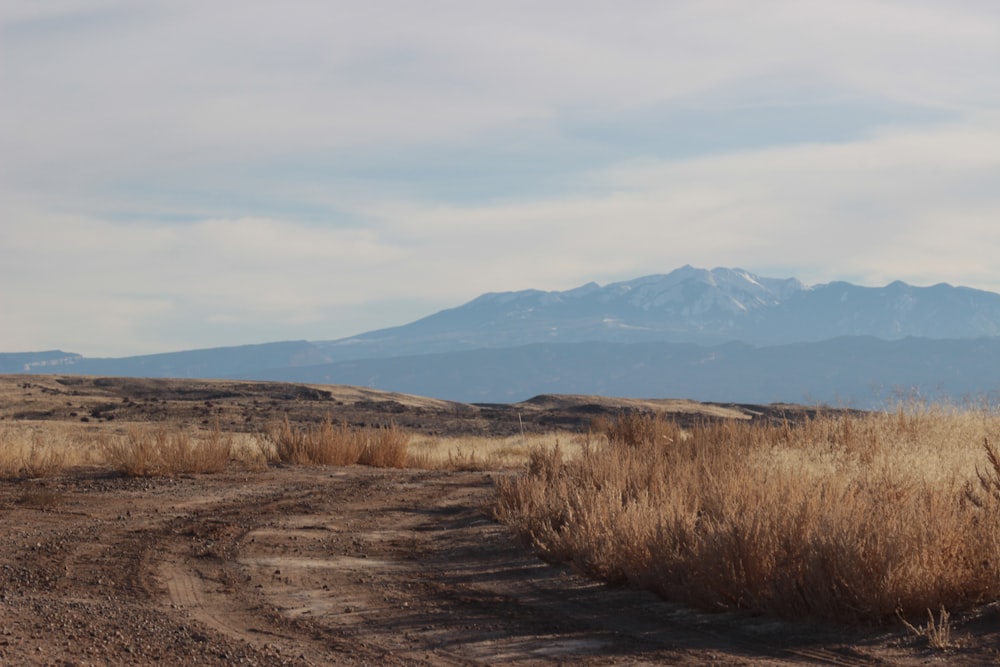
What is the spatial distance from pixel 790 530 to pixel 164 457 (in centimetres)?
1220

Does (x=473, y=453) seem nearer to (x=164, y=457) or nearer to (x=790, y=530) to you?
(x=164, y=457)

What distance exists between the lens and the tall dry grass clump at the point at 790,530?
297 inches

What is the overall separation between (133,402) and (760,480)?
3992cm

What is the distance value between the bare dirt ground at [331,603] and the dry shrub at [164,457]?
295 cm

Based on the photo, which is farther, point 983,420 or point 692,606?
point 983,420

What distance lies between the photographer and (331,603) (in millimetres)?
8680

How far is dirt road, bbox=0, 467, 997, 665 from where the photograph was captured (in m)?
7.00

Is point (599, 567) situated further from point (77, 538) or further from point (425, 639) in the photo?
point (77, 538)

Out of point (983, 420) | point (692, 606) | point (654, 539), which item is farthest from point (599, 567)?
point (983, 420)

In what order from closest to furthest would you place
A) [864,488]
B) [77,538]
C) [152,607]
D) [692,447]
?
[152,607], [864,488], [77,538], [692,447]

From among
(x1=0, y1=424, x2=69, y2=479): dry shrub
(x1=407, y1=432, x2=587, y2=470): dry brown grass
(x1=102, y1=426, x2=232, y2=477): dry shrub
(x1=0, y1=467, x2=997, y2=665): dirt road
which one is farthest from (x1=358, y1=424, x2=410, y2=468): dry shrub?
(x1=0, y1=467, x2=997, y2=665): dirt road

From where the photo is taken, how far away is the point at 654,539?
925cm

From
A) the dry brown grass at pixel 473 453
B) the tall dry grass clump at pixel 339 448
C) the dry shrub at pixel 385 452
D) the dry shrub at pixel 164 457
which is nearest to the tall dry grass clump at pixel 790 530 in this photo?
the dry brown grass at pixel 473 453

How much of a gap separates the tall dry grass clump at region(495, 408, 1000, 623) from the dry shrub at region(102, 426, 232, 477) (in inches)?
253
